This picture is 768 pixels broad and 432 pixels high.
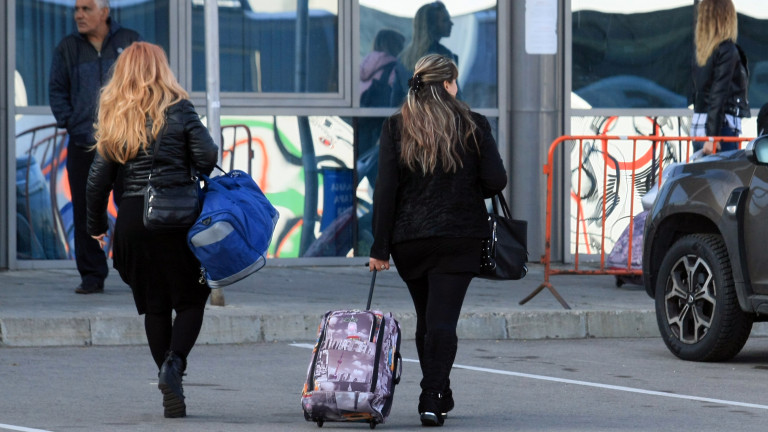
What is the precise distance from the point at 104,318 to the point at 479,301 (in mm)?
2755

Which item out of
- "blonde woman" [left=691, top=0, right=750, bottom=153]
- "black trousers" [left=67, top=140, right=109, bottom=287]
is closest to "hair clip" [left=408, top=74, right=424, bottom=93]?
"black trousers" [left=67, top=140, right=109, bottom=287]

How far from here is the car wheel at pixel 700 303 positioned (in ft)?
28.2

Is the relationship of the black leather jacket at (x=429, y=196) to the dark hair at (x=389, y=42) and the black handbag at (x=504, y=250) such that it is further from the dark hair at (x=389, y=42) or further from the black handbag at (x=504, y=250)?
the dark hair at (x=389, y=42)

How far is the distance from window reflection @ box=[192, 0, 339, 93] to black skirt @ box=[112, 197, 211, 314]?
19.4 ft

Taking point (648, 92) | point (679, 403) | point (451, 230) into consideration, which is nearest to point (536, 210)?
point (648, 92)

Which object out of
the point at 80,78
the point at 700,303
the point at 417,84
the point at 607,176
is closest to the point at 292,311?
the point at 80,78

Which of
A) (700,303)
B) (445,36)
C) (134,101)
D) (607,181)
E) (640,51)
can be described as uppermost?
(445,36)

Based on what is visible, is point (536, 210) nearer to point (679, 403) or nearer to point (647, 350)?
point (647, 350)

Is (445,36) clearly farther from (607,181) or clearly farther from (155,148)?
(155,148)

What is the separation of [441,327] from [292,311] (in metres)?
3.50

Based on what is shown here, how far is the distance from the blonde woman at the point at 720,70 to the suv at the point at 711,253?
6.95 feet

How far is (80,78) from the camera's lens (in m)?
10.3

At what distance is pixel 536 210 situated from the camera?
13.2m

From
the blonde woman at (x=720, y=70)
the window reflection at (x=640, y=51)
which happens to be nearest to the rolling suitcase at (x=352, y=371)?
the blonde woman at (x=720, y=70)
